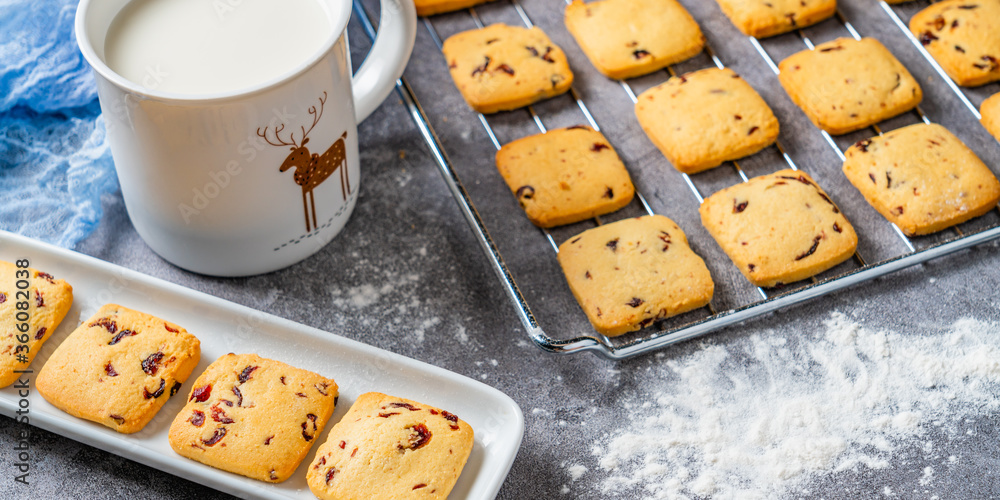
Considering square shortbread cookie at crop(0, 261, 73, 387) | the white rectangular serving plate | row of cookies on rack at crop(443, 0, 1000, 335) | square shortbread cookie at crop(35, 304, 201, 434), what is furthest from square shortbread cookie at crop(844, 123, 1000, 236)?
square shortbread cookie at crop(0, 261, 73, 387)

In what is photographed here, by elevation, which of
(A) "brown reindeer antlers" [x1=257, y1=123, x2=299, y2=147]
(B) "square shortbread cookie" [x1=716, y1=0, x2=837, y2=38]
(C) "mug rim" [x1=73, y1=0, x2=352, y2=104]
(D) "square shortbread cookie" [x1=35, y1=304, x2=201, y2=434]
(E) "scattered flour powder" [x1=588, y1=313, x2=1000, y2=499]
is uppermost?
(C) "mug rim" [x1=73, y1=0, x2=352, y2=104]

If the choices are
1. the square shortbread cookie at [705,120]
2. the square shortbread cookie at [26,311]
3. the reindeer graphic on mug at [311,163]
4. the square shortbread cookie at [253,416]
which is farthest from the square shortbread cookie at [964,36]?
the square shortbread cookie at [26,311]

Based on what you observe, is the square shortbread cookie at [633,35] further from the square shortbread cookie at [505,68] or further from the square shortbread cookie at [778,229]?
the square shortbread cookie at [778,229]

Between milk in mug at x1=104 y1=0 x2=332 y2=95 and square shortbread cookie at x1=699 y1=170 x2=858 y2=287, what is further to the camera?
square shortbread cookie at x1=699 y1=170 x2=858 y2=287

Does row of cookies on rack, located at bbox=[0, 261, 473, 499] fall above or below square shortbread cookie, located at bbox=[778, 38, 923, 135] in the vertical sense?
below

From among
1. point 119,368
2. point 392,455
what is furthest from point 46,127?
point 392,455

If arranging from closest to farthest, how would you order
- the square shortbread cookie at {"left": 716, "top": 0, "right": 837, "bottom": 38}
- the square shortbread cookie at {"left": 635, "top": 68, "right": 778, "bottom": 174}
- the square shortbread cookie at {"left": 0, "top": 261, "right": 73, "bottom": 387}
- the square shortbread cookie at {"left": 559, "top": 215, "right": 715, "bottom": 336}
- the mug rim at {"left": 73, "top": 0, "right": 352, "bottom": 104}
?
the mug rim at {"left": 73, "top": 0, "right": 352, "bottom": 104} → the square shortbread cookie at {"left": 0, "top": 261, "right": 73, "bottom": 387} → the square shortbread cookie at {"left": 559, "top": 215, "right": 715, "bottom": 336} → the square shortbread cookie at {"left": 635, "top": 68, "right": 778, "bottom": 174} → the square shortbread cookie at {"left": 716, "top": 0, "right": 837, "bottom": 38}

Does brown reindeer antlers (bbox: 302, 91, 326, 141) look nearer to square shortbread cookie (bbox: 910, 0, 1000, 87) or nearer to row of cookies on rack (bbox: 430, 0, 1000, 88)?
row of cookies on rack (bbox: 430, 0, 1000, 88)
